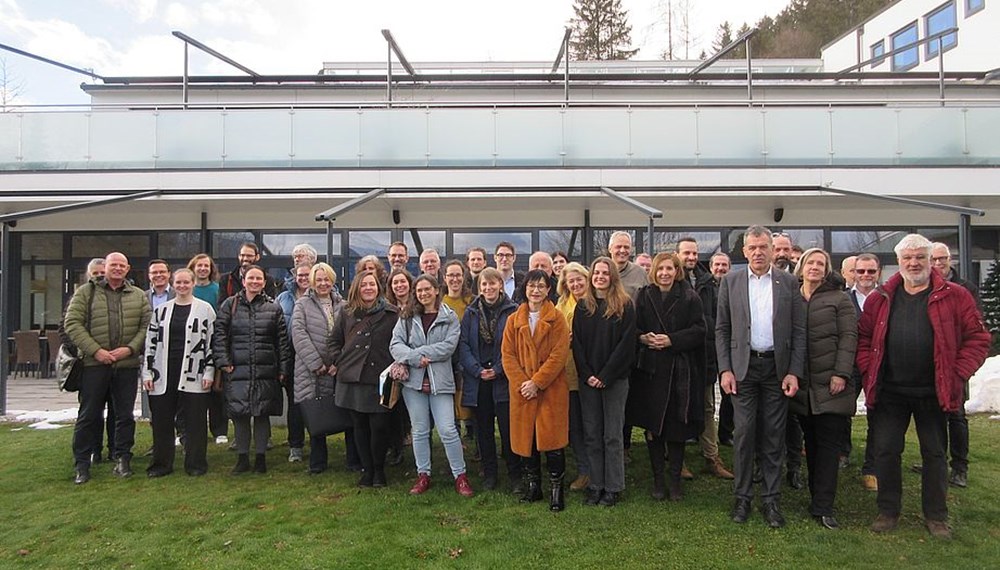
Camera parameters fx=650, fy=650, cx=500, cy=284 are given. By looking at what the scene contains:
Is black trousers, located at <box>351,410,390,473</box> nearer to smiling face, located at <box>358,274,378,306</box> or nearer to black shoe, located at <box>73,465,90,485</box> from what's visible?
smiling face, located at <box>358,274,378,306</box>

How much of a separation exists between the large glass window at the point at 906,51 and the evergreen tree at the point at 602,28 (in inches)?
518

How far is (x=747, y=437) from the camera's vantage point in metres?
4.44

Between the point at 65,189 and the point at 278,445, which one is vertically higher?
the point at 65,189

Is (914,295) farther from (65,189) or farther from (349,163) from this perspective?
(65,189)

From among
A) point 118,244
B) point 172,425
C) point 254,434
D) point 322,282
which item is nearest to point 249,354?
point 254,434

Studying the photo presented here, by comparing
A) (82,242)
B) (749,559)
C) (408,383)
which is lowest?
(749,559)

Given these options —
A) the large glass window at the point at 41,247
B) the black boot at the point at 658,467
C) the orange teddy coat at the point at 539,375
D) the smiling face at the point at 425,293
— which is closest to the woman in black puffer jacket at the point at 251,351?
the smiling face at the point at 425,293

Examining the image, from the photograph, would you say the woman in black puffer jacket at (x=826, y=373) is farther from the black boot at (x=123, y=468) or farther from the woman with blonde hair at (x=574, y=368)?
the black boot at (x=123, y=468)

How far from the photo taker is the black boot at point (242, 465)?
571 cm

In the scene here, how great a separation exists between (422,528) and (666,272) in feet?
8.17

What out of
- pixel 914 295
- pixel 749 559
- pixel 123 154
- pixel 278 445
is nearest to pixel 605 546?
pixel 749 559

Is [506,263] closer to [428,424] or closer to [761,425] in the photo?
[428,424]

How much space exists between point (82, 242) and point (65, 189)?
8.12ft

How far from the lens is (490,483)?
5129mm
